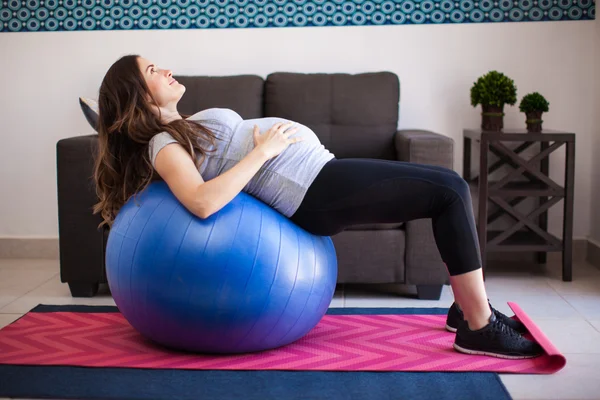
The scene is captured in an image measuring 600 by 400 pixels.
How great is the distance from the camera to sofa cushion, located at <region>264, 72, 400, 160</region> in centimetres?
369

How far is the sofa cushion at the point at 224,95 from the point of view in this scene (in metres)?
3.70

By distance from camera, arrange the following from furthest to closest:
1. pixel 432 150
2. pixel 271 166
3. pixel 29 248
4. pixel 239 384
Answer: pixel 29 248 < pixel 432 150 < pixel 271 166 < pixel 239 384

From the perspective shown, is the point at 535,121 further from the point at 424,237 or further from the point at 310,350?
the point at 310,350

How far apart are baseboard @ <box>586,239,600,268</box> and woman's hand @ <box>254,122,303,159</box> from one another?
6.85 ft

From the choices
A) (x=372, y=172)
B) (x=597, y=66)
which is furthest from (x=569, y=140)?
(x=372, y=172)

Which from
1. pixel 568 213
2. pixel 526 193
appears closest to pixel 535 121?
pixel 526 193

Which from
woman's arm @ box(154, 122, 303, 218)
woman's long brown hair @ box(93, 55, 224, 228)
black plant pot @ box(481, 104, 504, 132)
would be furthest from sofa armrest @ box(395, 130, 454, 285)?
woman's long brown hair @ box(93, 55, 224, 228)

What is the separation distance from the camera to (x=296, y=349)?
251 cm

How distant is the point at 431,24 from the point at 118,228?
87.2 inches

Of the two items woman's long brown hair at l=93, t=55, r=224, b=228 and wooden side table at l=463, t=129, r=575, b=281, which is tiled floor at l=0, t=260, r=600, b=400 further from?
woman's long brown hair at l=93, t=55, r=224, b=228

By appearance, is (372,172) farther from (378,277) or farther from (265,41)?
(265,41)

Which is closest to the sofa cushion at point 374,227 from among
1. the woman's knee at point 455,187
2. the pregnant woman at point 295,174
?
the pregnant woman at point 295,174

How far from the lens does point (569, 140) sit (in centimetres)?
354

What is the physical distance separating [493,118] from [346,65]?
2.64ft
